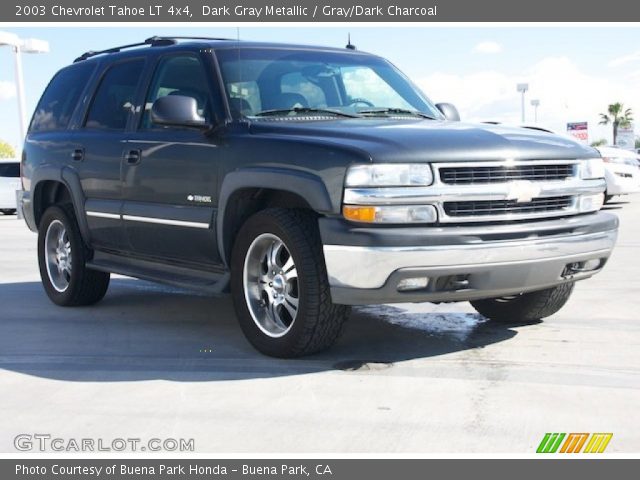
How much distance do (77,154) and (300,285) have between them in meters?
2.78

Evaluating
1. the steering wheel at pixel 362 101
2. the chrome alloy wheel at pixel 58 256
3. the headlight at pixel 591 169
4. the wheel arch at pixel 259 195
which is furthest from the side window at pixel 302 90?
the chrome alloy wheel at pixel 58 256

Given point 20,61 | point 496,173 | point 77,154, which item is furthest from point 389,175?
point 20,61

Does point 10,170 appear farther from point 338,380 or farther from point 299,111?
point 338,380

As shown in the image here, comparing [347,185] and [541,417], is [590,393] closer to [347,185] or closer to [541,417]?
[541,417]

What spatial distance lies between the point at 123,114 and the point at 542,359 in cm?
342

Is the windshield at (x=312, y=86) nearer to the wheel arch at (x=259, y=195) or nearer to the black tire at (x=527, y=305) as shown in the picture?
the wheel arch at (x=259, y=195)

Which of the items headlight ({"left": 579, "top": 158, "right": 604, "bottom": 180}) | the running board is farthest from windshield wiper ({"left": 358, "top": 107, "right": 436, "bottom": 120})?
the running board

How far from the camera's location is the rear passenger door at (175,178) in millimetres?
5566

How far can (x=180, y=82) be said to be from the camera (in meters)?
6.09

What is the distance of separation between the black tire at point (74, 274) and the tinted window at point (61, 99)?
0.74 metres

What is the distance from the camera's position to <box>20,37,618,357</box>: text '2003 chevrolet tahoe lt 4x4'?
182 inches

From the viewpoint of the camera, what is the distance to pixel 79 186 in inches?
269

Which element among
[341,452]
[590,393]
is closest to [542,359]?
[590,393]

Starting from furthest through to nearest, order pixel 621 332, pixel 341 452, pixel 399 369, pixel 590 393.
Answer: pixel 621 332
pixel 399 369
pixel 590 393
pixel 341 452
